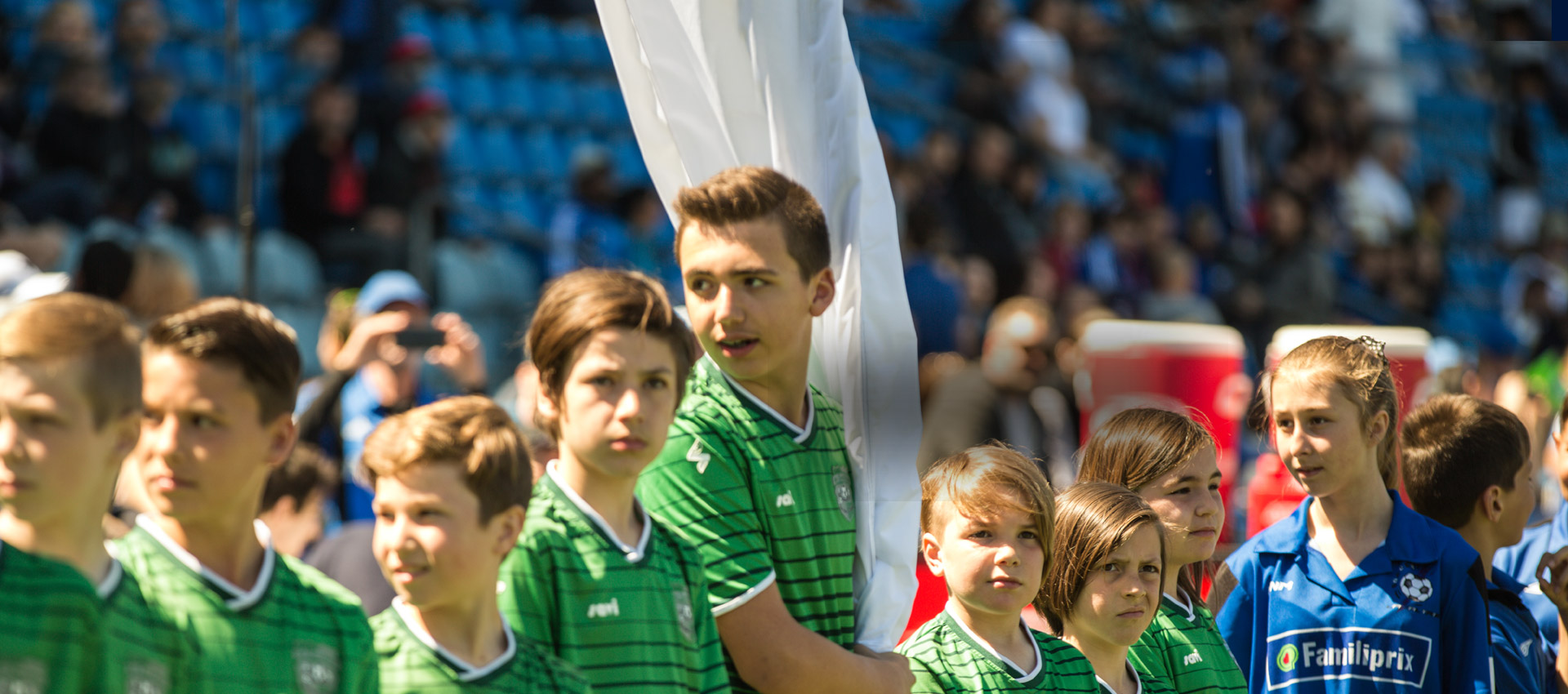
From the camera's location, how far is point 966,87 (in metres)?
10.7

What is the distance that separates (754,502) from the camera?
244 cm

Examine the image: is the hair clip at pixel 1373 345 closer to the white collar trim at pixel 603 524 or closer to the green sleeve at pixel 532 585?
the white collar trim at pixel 603 524

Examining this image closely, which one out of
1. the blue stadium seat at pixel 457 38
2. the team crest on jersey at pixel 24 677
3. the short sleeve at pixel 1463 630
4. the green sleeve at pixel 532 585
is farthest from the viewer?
the blue stadium seat at pixel 457 38

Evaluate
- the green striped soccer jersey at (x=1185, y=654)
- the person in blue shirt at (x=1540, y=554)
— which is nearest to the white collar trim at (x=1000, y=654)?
the green striped soccer jersey at (x=1185, y=654)

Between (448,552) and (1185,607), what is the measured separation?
1661 mm

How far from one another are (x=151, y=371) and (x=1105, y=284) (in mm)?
8712

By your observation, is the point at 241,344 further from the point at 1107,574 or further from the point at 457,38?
the point at 457,38

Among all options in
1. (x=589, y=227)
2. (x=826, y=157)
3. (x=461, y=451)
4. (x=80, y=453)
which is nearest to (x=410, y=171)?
(x=589, y=227)

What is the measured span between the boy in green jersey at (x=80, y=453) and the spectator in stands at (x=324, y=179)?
555 cm

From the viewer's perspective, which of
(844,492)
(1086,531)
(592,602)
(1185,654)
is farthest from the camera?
(1185,654)

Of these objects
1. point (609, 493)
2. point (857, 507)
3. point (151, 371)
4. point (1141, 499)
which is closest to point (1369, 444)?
point (1141, 499)

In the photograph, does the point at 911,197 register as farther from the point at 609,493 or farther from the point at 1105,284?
the point at 609,493

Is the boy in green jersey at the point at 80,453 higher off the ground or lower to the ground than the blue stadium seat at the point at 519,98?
lower

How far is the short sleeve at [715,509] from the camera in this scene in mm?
2365
